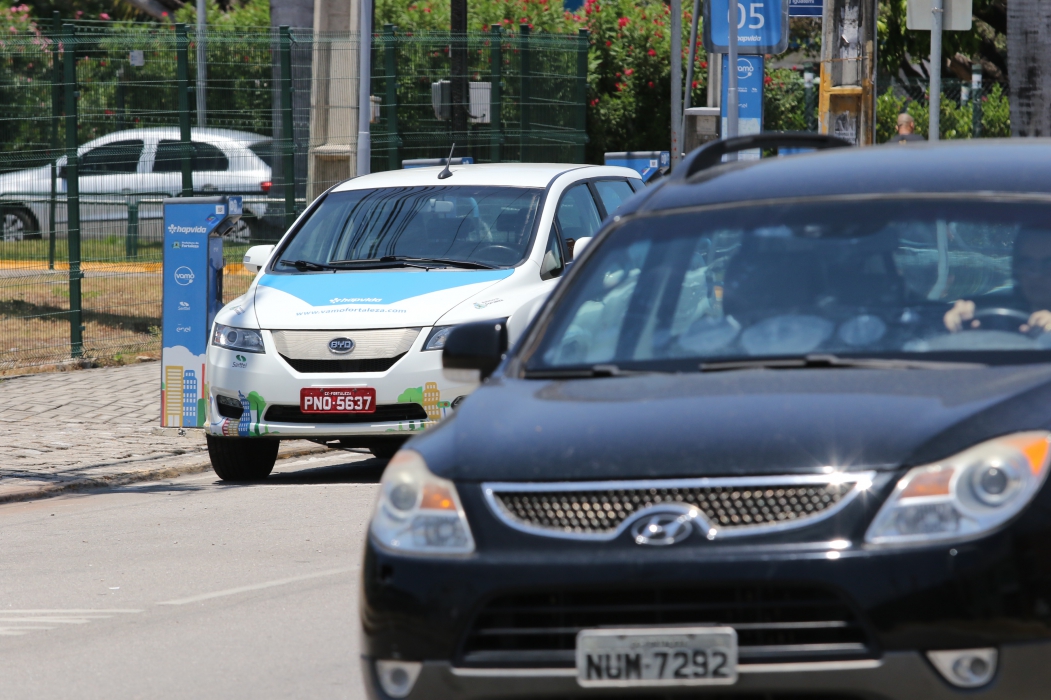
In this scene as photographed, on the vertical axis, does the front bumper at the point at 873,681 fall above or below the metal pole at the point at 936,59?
below

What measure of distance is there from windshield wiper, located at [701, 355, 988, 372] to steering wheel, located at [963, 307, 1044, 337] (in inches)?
10.0

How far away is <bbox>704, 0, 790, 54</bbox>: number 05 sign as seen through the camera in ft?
49.2

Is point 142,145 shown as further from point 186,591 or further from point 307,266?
point 186,591

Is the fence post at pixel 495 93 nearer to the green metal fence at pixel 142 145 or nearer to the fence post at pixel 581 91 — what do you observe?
the green metal fence at pixel 142 145

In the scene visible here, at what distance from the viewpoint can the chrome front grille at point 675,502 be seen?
351 centimetres

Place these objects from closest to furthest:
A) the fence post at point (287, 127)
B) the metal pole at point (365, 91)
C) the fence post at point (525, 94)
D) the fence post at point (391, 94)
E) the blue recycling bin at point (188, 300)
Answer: the blue recycling bin at point (188, 300) < the metal pole at point (365, 91) < the fence post at point (287, 127) < the fence post at point (391, 94) < the fence post at point (525, 94)

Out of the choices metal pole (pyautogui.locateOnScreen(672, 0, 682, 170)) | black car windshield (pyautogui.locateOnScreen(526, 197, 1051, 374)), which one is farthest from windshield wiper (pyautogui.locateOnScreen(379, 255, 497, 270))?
metal pole (pyautogui.locateOnScreen(672, 0, 682, 170))

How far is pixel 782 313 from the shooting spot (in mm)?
4414

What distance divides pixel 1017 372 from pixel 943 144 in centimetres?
136

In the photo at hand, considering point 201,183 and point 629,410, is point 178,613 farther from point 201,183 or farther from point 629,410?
point 201,183

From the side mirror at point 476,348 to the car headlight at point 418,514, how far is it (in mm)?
845

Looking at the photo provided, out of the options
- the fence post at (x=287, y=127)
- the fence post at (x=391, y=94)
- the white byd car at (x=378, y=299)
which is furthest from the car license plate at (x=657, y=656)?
the fence post at (x=391, y=94)

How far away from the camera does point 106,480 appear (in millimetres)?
10234

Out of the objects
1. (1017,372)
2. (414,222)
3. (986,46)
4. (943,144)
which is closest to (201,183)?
(414,222)
